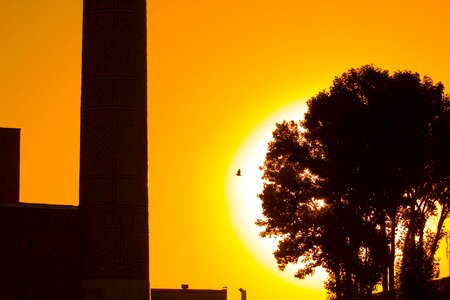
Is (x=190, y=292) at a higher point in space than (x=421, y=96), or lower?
lower

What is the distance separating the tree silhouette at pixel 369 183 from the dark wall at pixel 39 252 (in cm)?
1466

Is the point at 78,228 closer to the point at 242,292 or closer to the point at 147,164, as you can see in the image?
the point at 147,164

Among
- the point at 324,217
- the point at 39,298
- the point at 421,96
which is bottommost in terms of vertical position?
the point at 39,298

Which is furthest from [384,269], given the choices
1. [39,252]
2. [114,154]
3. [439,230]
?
[39,252]

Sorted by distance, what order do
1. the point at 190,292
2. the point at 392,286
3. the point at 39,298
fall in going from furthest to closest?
the point at 190,292 → the point at 392,286 → the point at 39,298

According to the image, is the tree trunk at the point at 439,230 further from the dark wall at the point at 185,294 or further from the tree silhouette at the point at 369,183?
the dark wall at the point at 185,294

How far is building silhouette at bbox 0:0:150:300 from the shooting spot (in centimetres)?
4669

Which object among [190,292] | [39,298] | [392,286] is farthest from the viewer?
[190,292]

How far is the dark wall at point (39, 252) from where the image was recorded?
152ft

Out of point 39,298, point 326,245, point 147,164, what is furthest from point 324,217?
point 39,298

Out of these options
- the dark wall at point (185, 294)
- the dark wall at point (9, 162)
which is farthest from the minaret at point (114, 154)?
the dark wall at point (185, 294)

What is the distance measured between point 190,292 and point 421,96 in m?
30.1

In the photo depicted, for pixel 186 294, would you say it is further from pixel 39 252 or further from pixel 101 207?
pixel 39 252

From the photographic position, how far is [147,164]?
49031 mm
